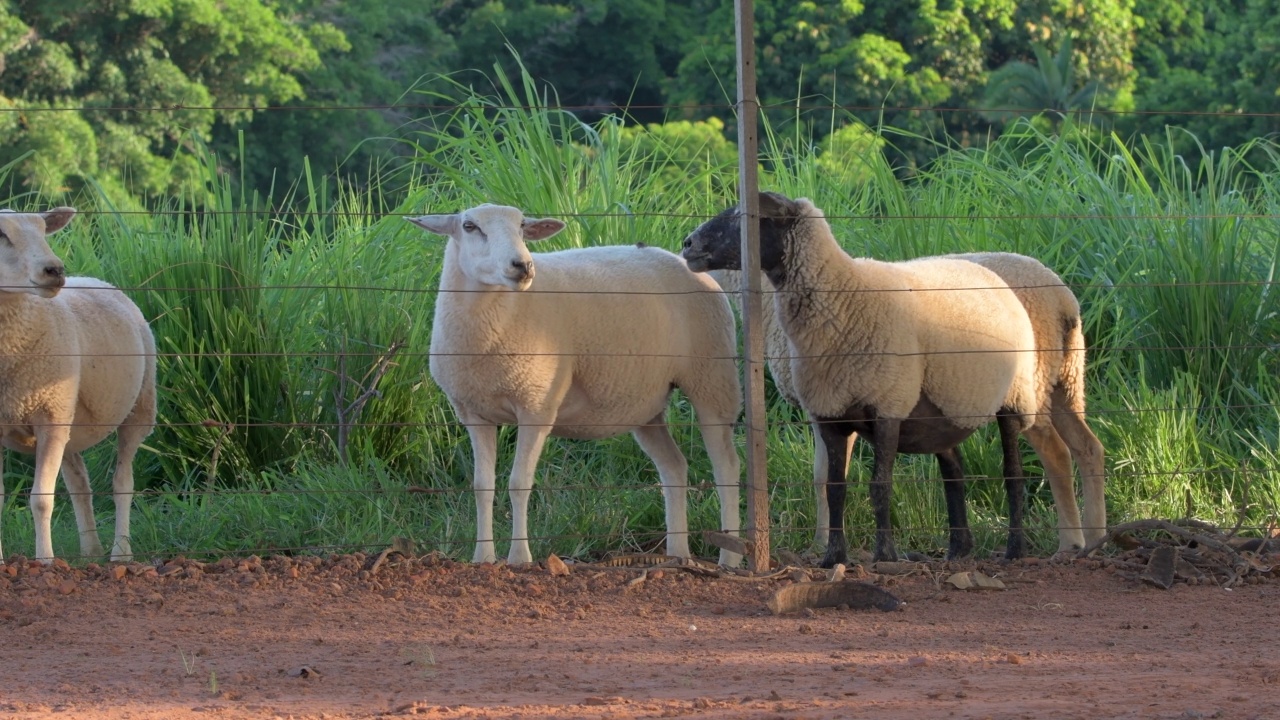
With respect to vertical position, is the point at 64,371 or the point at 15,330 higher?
the point at 15,330

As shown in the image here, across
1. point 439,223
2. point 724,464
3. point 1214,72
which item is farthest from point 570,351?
point 1214,72

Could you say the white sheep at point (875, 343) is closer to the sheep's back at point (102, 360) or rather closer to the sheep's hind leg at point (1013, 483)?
the sheep's hind leg at point (1013, 483)

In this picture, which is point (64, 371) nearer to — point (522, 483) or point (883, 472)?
point (522, 483)

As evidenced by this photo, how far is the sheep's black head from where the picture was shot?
6.47 m

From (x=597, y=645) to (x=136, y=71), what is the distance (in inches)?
762

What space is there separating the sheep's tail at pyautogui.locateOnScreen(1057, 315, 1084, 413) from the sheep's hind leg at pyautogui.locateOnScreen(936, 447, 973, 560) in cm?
63

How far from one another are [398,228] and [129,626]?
4.26 metres

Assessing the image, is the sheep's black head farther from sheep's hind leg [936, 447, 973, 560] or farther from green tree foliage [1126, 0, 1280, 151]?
green tree foliage [1126, 0, 1280, 151]

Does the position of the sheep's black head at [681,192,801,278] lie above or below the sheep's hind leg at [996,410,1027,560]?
above

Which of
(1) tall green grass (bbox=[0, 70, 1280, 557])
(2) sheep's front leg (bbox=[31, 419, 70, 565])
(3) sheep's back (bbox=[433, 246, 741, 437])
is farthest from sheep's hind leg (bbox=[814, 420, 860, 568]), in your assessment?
(2) sheep's front leg (bbox=[31, 419, 70, 565])

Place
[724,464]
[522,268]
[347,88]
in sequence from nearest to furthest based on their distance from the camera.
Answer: [522,268], [724,464], [347,88]

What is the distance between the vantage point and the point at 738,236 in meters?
6.45

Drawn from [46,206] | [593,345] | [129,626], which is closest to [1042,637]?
[593,345]

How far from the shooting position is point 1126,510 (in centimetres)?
745
